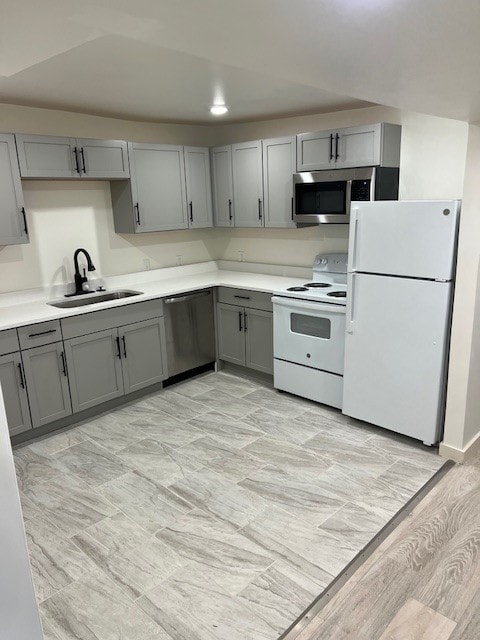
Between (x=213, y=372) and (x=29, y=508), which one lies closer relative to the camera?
(x=29, y=508)

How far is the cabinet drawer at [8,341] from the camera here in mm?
3096

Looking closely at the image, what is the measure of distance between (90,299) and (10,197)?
3.54 feet

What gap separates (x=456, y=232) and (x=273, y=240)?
2168 mm

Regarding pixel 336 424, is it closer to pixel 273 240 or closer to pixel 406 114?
pixel 273 240

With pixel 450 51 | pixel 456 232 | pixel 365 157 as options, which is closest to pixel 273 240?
pixel 365 157

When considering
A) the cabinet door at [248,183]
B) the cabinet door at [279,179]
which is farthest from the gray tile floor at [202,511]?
the cabinet door at [248,183]

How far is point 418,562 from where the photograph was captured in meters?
2.20

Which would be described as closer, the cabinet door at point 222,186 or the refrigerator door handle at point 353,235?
the refrigerator door handle at point 353,235

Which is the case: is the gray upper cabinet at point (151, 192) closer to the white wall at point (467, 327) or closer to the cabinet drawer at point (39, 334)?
the cabinet drawer at point (39, 334)

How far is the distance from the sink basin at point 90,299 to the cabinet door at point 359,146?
2.01 metres

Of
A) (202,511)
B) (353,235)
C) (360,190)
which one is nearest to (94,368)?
(202,511)

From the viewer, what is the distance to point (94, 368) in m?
3.66

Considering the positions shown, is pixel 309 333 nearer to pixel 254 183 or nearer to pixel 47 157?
pixel 254 183

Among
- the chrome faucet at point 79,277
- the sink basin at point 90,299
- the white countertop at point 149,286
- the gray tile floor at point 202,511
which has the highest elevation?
the chrome faucet at point 79,277
